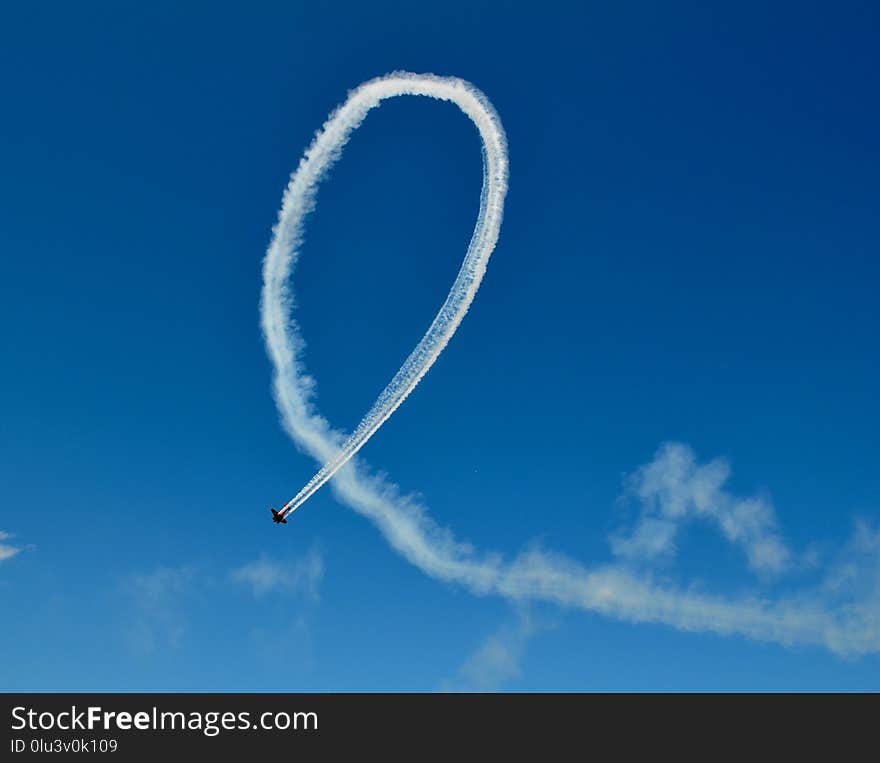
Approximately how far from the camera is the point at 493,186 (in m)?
58.8
